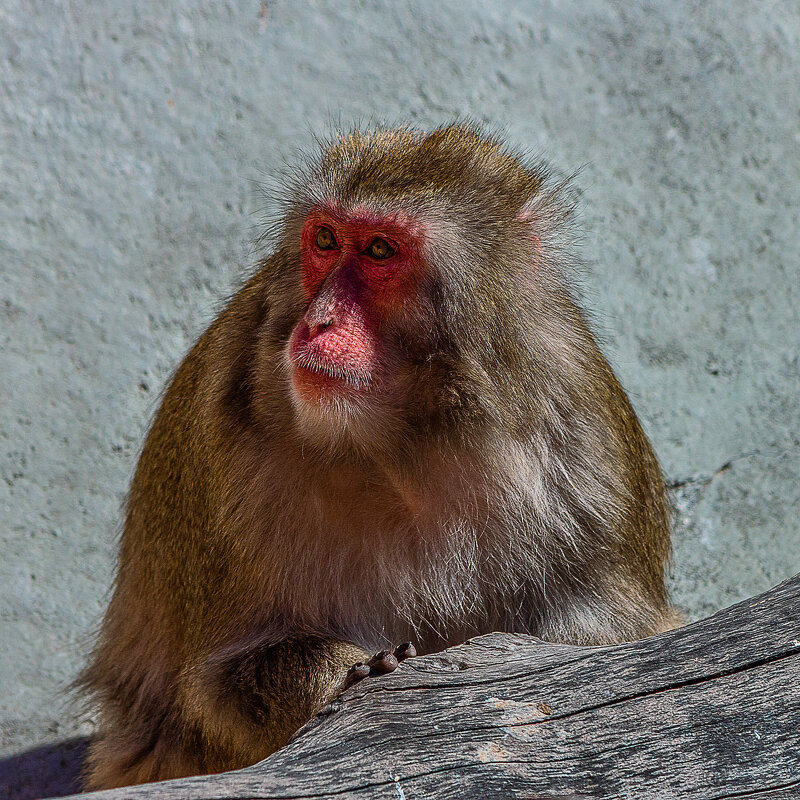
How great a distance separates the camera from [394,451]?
2402 mm

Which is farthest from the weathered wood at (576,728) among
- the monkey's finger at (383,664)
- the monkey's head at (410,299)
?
the monkey's head at (410,299)

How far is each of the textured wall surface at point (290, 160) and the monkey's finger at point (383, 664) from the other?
1.89 meters

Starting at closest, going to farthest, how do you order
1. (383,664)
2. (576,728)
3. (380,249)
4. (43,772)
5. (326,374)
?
1. (576,728)
2. (383,664)
3. (326,374)
4. (380,249)
5. (43,772)

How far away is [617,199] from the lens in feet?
14.3

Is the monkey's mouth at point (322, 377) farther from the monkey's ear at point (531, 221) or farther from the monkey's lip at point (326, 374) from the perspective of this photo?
the monkey's ear at point (531, 221)

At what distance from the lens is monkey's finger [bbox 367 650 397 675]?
209 centimetres

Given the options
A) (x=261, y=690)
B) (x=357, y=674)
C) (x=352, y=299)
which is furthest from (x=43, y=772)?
(x=352, y=299)

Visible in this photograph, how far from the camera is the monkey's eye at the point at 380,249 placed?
2371 mm

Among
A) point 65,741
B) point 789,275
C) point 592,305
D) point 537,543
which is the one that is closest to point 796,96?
point 789,275

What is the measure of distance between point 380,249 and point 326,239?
16 centimetres

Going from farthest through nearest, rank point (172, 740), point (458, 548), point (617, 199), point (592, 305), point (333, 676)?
point (617, 199) → point (592, 305) → point (172, 740) → point (458, 548) → point (333, 676)

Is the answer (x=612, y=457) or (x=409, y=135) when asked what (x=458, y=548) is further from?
(x=409, y=135)

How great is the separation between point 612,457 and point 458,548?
1.47ft

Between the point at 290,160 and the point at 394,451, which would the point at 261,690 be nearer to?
the point at 394,451
